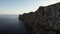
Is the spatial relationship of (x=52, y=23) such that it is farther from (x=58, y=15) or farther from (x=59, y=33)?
(x=59, y=33)

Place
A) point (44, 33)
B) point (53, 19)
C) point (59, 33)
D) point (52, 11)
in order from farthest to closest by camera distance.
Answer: point (52, 11) < point (53, 19) < point (44, 33) < point (59, 33)

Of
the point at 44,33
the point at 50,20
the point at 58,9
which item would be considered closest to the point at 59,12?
the point at 58,9

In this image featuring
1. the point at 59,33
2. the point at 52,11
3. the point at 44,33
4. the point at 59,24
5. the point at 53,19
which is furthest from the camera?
the point at 52,11

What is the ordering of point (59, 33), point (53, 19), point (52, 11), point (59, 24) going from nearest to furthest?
point (59, 33) < point (59, 24) < point (53, 19) < point (52, 11)

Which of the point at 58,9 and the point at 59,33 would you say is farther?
the point at 58,9

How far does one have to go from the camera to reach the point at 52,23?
58250 millimetres

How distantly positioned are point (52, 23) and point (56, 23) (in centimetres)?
186

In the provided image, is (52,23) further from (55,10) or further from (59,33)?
(59,33)

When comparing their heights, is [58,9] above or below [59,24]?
above

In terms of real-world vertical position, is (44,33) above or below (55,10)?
below

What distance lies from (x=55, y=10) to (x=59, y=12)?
254 centimetres

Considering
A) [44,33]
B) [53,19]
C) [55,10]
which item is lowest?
[44,33]

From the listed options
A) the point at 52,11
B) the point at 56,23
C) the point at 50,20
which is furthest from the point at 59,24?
the point at 52,11

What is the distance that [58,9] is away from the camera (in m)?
62.8
